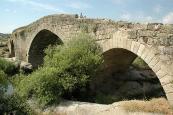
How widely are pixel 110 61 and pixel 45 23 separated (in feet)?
20.0

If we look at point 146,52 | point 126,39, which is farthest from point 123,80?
point 146,52

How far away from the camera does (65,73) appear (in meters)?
12.2

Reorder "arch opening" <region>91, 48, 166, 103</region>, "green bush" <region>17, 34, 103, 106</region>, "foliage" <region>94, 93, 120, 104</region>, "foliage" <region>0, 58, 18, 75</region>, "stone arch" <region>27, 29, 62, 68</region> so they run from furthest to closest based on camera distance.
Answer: "stone arch" <region>27, 29, 62, 68</region>, "foliage" <region>0, 58, 18, 75</region>, "arch opening" <region>91, 48, 166, 103</region>, "foliage" <region>94, 93, 120, 104</region>, "green bush" <region>17, 34, 103, 106</region>

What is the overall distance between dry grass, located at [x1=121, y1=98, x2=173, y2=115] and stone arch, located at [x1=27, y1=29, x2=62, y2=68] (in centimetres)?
1132

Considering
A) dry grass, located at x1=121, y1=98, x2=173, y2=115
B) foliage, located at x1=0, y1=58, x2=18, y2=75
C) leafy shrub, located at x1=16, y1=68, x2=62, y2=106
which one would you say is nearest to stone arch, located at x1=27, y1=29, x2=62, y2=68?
foliage, located at x1=0, y1=58, x2=18, y2=75

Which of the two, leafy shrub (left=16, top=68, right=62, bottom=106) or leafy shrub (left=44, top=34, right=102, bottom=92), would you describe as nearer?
leafy shrub (left=16, top=68, right=62, bottom=106)

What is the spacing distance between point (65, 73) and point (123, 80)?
445 centimetres

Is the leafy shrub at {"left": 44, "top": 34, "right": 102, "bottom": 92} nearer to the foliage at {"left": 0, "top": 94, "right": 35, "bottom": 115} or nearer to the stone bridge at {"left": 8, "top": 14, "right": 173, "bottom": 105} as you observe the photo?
the stone bridge at {"left": 8, "top": 14, "right": 173, "bottom": 105}

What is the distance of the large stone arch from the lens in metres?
10.0

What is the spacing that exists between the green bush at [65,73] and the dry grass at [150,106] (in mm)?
2428

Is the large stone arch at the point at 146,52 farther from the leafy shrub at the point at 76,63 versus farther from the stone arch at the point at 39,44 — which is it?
the stone arch at the point at 39,44

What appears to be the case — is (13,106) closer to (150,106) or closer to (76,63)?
(76,63)

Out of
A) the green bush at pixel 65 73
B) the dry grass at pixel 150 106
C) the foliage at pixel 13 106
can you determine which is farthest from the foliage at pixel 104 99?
the foliage at pixel 13 106

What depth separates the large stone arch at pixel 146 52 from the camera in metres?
10.0
